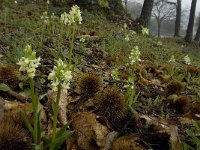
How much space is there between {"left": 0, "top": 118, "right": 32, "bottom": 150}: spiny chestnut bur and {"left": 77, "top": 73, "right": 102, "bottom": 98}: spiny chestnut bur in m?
0.99

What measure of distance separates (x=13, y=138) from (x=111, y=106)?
939 millimetres

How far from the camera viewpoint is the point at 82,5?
13.1 metres

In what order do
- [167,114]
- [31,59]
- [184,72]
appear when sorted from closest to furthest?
[31,59], [167,114], [184,72]

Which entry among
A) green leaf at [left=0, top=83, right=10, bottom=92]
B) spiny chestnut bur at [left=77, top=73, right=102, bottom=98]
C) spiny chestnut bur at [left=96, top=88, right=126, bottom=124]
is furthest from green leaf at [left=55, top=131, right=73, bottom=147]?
spiny chestnut bur at [left=77, top=73, right=102, bottom=98]

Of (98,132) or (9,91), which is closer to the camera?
(98,132)

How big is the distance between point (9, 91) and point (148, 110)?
1.25m

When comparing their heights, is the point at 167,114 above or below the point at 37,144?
below

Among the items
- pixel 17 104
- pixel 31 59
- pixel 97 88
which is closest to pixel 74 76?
pixel 97 88

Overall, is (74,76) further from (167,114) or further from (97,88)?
(167,114)

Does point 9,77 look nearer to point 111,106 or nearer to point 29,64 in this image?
point 111,106

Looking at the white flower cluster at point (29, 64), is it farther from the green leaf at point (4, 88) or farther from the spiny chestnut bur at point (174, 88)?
the spiny chestnut bur at point (174, 88)

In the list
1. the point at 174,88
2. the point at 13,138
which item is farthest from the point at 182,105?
the point at 13,138

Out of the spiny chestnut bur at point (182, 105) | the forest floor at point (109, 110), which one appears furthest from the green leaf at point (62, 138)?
the spiny chestnut bur at point (182, 105)

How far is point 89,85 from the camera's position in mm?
3082
